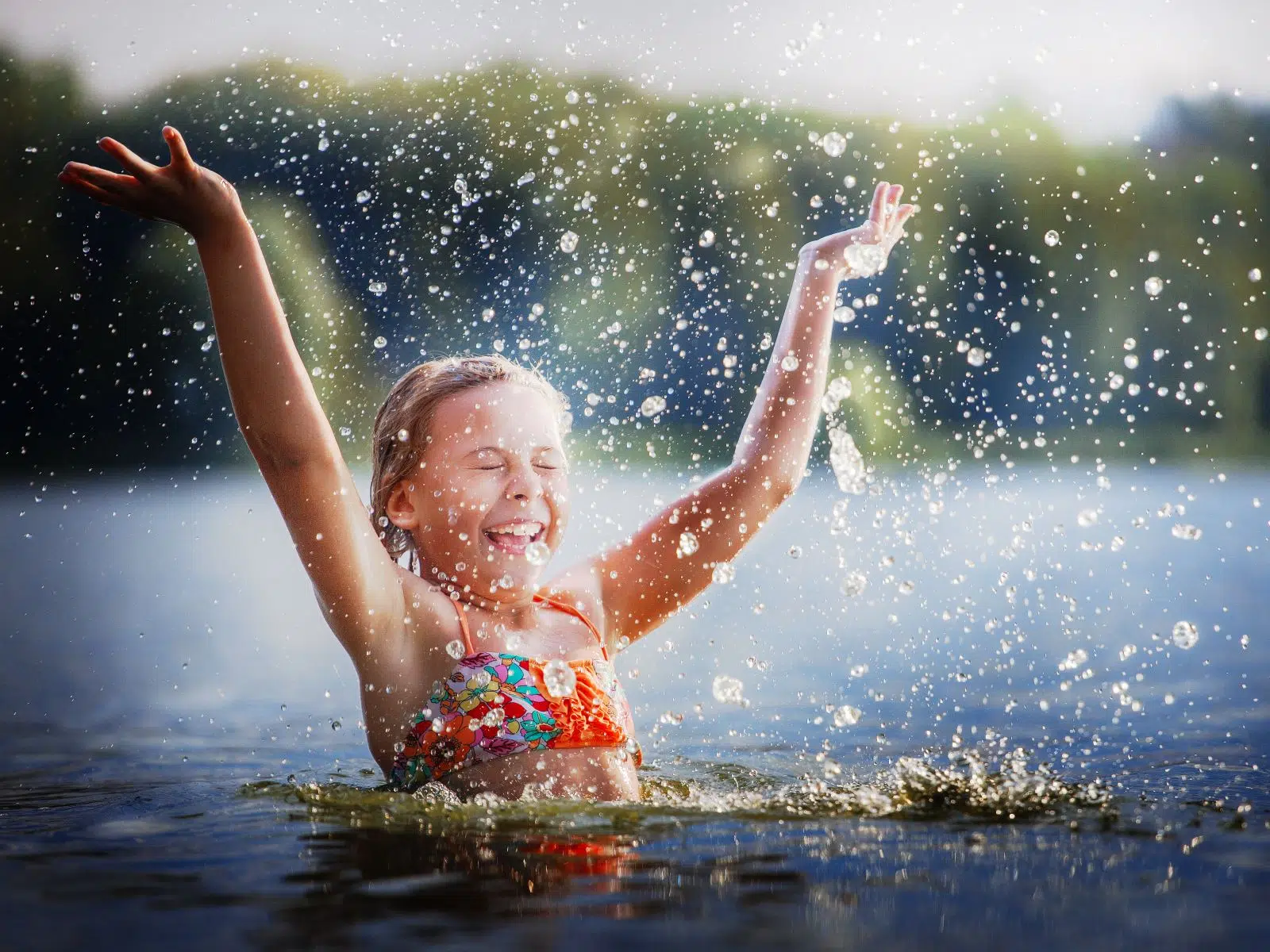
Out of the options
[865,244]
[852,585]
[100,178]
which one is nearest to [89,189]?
[100,178]

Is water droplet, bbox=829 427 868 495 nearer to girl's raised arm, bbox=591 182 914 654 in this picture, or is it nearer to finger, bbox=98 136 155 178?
girl's raised arm, bbox=591 182 914 654

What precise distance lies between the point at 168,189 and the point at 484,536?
1119mm

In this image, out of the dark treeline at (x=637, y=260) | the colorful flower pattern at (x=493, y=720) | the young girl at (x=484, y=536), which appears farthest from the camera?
the dark treeline at (x=637, y=260)

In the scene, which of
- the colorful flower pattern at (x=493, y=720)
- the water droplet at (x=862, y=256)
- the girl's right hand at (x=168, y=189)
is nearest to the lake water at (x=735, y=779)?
the colorful flower pattern at (x=493, y=720)

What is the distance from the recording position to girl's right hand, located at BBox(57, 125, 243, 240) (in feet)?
8.36

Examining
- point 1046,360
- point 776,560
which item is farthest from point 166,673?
point 1046,360

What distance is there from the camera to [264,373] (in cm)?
274

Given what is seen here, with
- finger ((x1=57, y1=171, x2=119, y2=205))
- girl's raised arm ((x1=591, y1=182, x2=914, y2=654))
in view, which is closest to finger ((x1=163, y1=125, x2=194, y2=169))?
finger ((x1=57, y1=171, x2=119, y2=205))

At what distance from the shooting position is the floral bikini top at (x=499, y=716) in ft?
10.6

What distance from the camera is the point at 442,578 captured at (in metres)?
3.46

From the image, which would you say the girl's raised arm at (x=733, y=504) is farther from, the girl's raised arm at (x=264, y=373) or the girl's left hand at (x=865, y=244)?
the girl's raised arm at (x=264, y=373)

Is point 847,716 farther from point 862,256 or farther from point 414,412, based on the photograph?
point 414,412

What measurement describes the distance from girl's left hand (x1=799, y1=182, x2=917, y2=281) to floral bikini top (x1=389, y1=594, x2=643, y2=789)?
1.28 metres

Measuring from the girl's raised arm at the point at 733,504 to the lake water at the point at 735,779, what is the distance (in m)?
0.49
